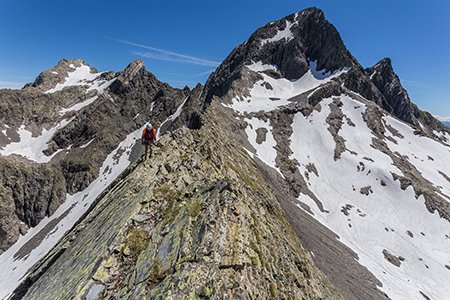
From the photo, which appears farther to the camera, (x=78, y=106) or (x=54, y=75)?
(x=54, y=75)

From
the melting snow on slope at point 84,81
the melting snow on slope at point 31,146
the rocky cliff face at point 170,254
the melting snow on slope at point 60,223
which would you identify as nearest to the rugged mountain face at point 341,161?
the rocky cliff face at point 170,254

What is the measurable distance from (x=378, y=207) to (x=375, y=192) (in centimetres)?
600

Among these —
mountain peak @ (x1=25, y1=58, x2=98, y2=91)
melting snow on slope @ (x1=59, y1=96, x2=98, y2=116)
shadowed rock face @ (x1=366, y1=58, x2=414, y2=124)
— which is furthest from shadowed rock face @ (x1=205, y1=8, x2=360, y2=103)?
mountain peak @ (x1=25, y1=58, x2=98, y2=91)

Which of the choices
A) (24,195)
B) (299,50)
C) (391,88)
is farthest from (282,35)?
(24,195)

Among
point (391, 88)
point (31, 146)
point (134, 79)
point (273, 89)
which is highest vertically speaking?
point (391, 88)

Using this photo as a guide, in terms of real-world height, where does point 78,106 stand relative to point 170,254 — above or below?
above

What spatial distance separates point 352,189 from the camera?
7175cm

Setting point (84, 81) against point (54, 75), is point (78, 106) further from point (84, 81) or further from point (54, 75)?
point (54, 75)

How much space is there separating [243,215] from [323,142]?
286ft

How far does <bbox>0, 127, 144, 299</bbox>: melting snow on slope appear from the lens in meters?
66.8

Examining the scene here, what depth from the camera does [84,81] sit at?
17888cm

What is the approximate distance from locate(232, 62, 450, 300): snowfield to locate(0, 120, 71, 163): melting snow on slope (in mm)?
119131

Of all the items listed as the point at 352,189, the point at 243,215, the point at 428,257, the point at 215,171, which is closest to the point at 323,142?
the point at 352,189

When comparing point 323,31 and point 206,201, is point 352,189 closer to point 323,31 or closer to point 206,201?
point 206,201
